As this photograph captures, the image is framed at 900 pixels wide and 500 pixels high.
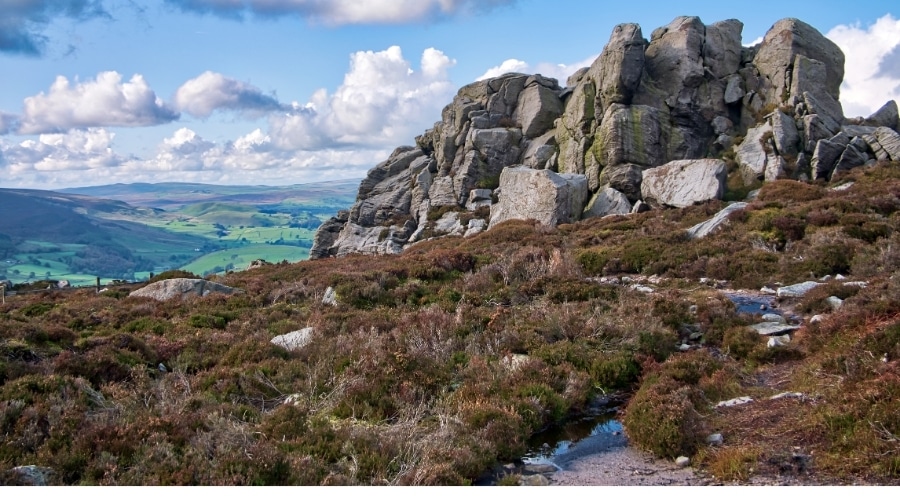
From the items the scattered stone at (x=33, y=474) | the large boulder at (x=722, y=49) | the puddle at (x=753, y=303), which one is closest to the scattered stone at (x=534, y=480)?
the scattered stone at (x=33, y=474)

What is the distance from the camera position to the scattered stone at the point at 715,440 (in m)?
7.73

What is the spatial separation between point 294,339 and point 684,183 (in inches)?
1238

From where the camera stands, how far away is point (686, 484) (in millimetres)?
6914

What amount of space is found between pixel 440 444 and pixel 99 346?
8928 millimetres

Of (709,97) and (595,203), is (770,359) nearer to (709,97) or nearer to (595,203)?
(595,203)

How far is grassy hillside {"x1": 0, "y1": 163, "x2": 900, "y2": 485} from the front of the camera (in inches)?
279

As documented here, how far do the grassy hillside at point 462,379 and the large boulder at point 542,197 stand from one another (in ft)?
66.7

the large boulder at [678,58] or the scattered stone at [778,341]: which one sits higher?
the large boulder at [678,58]

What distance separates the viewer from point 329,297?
19.9 m

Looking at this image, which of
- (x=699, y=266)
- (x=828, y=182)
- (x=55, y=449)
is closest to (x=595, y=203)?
(x=828, y=182)

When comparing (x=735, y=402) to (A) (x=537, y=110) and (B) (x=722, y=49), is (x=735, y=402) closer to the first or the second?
(A) (x=537, y=110)

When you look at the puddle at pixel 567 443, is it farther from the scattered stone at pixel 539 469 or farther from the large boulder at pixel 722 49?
the large boulder at pixel 722 49

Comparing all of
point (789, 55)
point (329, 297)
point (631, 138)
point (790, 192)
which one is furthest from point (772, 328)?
point (789, 55)

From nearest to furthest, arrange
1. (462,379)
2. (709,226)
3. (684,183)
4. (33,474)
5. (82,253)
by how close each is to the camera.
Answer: (33,474), (462,379), (709,226), (684,183), (82,253)
